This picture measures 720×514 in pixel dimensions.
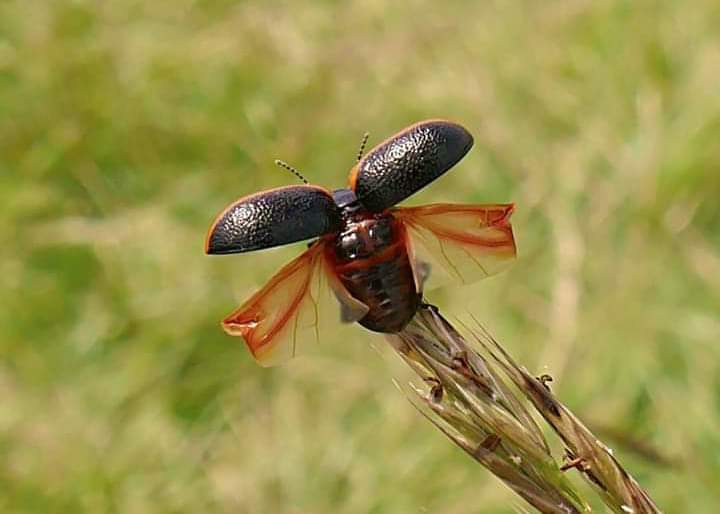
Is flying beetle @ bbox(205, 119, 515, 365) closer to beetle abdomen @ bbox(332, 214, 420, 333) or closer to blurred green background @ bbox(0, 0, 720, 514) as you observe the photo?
beetle abdomen @ bbox(332, 214, 420, 333)

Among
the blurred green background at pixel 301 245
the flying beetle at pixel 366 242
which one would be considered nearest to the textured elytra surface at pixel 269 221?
the flying beetle at pixel 366 242

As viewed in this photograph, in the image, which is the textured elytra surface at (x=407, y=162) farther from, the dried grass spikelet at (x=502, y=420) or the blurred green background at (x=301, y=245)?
the blurred green background at (x=301, y=245)

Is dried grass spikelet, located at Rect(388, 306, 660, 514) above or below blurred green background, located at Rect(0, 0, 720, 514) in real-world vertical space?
below

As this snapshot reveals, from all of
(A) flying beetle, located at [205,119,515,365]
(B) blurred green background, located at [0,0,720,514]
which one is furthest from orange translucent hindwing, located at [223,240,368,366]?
(B) blurred green background, located at [0,0,720,514]

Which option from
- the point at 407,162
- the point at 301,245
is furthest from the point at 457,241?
the point at 301,245

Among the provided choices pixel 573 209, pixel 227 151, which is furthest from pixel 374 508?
pixel 227 151

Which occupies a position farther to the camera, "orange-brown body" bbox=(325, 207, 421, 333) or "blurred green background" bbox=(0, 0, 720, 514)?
"blurred green background" bbox=(0, 0, 720, 514)

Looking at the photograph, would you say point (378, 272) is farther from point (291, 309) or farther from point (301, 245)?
point (301, 245)

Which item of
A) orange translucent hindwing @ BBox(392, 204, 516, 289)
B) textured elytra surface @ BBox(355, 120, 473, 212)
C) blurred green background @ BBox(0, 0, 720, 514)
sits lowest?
orange translucent hindwing @ BBox(392, 204, 516, 289)
